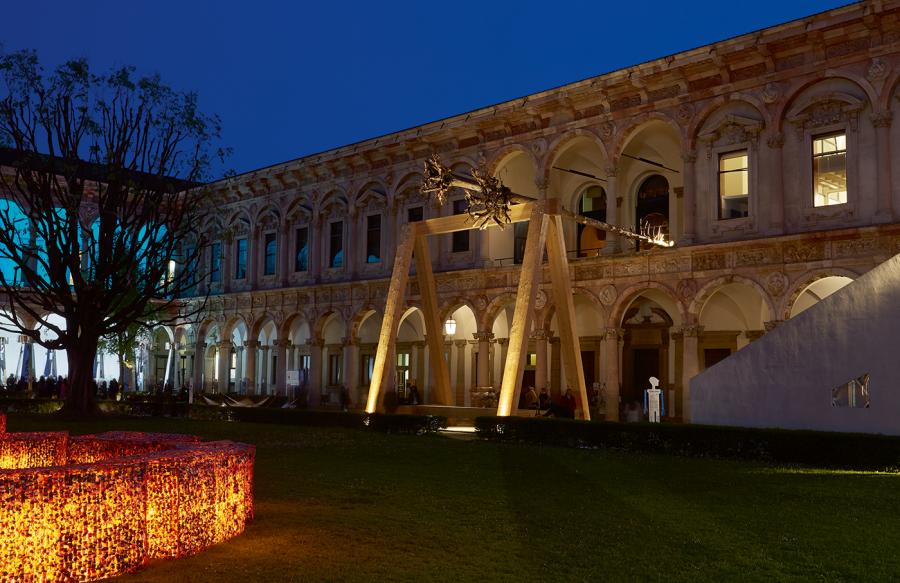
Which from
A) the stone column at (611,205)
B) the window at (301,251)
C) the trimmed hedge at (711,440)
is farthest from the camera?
the window at (301,251)

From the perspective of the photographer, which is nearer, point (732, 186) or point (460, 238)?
point (732, 186)

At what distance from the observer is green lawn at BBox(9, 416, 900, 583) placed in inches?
279

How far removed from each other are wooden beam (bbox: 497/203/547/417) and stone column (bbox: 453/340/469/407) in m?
14.9

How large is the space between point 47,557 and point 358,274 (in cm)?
3266

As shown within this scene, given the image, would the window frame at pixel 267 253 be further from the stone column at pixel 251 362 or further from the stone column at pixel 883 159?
the stone column at pixel 883 159

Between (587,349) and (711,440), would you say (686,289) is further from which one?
(711,440)

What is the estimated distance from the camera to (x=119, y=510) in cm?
668

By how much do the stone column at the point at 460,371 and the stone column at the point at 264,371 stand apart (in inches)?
481

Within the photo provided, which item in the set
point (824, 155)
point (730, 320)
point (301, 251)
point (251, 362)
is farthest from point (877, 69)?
point (251, 362)

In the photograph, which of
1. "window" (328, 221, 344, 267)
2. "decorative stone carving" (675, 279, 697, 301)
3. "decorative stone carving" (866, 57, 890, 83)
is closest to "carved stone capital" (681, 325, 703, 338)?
"decorative stone carving" (675, 279, 697, 301)

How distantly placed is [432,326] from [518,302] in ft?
13.9

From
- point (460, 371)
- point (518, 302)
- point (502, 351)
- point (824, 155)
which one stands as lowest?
point (460, 371)

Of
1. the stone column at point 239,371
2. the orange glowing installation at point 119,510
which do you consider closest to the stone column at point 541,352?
the stone column at point 239,371

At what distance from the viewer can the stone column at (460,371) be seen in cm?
3619
